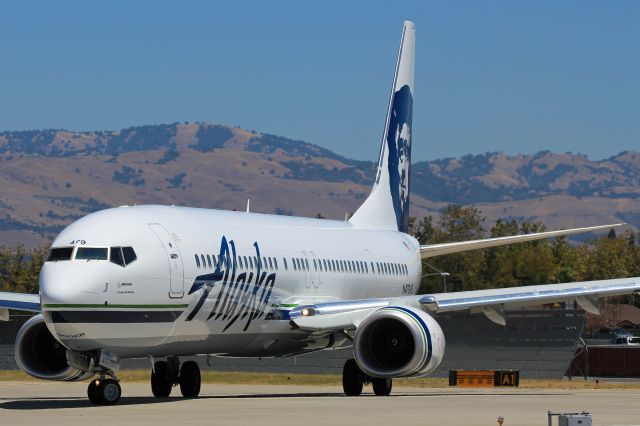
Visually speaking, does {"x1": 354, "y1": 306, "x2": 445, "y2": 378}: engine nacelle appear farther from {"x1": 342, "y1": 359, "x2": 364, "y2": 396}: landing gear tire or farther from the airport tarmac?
{"x1": 342, "y1": 359, "x2": 364, "y2": 396}: landing gear tire

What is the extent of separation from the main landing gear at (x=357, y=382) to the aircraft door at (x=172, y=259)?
637 cm

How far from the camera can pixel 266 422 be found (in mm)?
25703

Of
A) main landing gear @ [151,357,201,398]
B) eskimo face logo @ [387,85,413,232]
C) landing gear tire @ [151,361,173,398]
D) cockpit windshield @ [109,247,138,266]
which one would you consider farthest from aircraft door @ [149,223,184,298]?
eskimo face logo @ [387,85,413,232]

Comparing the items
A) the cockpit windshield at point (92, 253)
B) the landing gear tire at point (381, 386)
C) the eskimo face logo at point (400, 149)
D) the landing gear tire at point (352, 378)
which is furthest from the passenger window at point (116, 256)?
the eskimo face logo at point (400, 149)

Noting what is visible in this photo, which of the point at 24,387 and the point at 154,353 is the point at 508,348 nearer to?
the point at 24,387

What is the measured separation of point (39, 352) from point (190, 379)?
12.1 feet

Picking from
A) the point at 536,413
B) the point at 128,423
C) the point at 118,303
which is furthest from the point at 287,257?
the point at 128,423

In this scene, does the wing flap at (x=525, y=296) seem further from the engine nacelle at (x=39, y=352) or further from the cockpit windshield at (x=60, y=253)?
the cockpit windshield at (x=60, y=253)

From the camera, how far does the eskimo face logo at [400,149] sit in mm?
46781

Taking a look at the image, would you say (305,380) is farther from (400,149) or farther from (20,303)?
(20,303)

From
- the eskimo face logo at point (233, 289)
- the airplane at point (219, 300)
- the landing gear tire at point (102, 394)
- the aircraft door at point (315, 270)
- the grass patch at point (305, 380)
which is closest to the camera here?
the airplane at point (219, 300)

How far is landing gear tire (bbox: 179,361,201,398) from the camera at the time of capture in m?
35.6

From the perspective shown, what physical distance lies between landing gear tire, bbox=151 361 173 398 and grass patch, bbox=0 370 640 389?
40.9ft

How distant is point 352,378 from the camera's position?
121 feet
